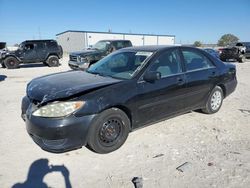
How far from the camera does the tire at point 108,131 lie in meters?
3.59

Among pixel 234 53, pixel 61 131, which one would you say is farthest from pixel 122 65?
pixel 234 53

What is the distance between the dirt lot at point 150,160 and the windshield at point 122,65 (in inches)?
45.4

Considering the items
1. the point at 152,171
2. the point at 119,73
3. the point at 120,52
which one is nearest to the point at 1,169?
the point at 152,171

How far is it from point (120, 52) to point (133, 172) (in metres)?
2.73

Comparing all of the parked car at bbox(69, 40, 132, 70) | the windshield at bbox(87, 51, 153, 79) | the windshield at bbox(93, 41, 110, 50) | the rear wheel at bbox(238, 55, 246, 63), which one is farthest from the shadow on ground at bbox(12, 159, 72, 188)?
the rear wheel at bbox(238, 55, 246, 63)

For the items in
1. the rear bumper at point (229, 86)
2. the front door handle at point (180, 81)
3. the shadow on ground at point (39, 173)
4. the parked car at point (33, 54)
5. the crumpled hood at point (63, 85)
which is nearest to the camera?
the shadow on ground at point (39, 173)

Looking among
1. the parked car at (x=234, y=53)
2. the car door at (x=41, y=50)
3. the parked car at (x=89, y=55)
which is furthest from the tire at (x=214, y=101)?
the parked car at (x=234, y=53)

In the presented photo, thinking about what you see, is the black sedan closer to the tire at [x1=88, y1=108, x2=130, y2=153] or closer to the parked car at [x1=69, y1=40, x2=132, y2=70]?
the tire at [x1=88, y1=108, x2=130, y2=153]

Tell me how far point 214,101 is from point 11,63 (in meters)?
15.8

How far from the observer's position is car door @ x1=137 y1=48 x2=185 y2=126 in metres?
4.10

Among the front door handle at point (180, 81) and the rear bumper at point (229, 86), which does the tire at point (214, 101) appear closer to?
the rear bumper at point (229, 86)

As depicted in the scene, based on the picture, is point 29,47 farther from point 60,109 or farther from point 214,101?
point 60,109

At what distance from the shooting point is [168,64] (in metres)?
4.61

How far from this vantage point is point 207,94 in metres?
5.33
